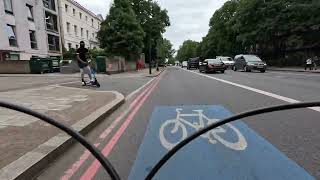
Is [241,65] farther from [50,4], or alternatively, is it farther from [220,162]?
[220,162]

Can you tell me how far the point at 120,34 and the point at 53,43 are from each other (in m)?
10.2

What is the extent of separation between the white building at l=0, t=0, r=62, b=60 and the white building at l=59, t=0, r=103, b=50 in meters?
2.59

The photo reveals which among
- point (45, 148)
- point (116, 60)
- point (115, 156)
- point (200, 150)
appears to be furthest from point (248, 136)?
point (116, 60)

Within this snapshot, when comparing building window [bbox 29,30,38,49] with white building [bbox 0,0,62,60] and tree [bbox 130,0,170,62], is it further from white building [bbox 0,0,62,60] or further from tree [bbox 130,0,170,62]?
tree [bbox 130,0,170,62]

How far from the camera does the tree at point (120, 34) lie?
41.1m

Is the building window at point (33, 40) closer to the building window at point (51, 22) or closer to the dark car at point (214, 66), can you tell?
the building window at point (51, 22)

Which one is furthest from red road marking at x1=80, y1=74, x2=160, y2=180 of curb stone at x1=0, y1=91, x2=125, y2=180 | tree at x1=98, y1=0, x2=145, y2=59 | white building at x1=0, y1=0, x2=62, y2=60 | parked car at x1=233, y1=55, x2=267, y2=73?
tree at x1=98, y1=0, x2=145, y2=59

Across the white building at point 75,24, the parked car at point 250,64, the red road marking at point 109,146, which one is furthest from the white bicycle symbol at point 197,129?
the white building at point 75,24

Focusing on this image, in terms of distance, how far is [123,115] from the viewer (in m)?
A: 8.62

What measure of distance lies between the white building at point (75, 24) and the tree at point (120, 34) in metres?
9.68

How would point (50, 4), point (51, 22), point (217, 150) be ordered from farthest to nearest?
point (50, 4), point (51, 22), point (217, 150)

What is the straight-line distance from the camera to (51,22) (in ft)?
150

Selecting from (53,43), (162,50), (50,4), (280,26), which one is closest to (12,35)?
(53,43)

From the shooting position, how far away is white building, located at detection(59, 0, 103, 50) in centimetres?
4984
